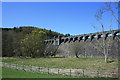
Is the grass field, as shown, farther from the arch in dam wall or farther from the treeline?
the treeline

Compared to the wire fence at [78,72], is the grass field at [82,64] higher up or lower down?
lower down

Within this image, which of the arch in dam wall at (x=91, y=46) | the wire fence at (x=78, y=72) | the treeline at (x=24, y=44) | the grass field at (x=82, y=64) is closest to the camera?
the wire fence at (x=78, y=72)

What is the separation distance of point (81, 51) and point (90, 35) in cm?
493

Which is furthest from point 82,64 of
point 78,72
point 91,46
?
point 91,46

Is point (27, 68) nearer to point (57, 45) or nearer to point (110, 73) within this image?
point (110, 73)

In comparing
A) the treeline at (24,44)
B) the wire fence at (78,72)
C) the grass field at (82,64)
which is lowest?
the grass field at (82,64)

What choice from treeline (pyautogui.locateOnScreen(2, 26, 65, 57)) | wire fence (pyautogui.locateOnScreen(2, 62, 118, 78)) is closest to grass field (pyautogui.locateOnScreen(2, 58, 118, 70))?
wire fence (pyautogui.locateOnScreen(2, 62, 118, 78))

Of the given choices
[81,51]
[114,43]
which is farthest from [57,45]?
[114,43]

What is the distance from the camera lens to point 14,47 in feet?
196

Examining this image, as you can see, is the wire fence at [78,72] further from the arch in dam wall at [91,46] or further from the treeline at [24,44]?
the treeline at [24,44]

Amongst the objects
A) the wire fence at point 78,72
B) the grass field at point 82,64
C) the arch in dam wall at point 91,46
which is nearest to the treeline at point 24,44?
the arch in dam wall at point 91,46

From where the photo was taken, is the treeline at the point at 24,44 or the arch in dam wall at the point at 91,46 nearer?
the arch in dam wall at the point at 91,46

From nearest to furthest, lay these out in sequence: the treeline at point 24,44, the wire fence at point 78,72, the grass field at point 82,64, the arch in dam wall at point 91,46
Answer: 1. the wire fence at point 78,72
2. the grass field at point 82,64
3. the arch in dam wall at point 91,46
4. the treeline at point 24,44

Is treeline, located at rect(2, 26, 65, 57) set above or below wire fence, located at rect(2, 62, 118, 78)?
above
